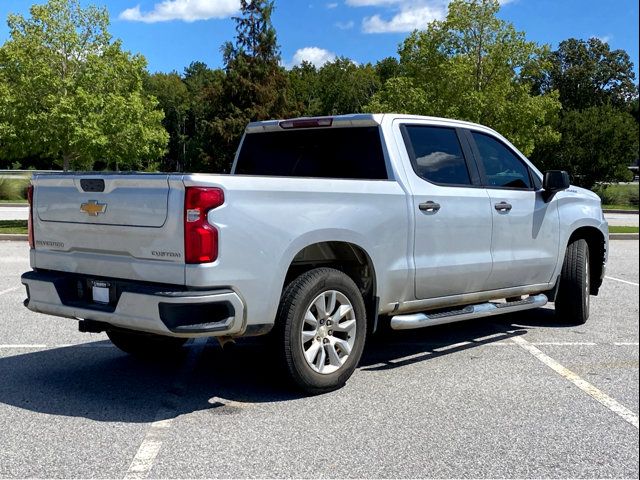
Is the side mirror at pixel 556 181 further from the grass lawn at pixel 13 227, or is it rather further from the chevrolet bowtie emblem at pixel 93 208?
the grass lawn at pixel 13 227

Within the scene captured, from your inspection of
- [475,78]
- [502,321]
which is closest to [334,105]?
[475,78]

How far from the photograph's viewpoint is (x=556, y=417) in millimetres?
4496

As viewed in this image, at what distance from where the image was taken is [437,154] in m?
6.05

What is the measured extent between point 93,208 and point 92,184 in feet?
0.57

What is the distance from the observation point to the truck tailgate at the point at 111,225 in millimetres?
4410

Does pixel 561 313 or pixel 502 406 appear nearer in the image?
pixel 502 406

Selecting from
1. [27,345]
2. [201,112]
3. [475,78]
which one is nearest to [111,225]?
[27,345]

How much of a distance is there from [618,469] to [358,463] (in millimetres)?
1336

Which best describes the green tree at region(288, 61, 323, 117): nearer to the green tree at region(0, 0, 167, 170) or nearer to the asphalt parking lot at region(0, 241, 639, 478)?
the green tree at region(0, 0, 167, 170)

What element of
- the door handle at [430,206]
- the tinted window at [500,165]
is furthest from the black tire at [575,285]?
the door handle at [430,206]

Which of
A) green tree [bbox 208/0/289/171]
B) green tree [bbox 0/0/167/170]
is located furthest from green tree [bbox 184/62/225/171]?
green tree [bbox 0/0/167/170]

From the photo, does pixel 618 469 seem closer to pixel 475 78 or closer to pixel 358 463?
pixel 358 463

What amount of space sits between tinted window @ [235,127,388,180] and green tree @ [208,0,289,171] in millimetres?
45197

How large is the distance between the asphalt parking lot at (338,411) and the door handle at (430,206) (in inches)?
49.8
